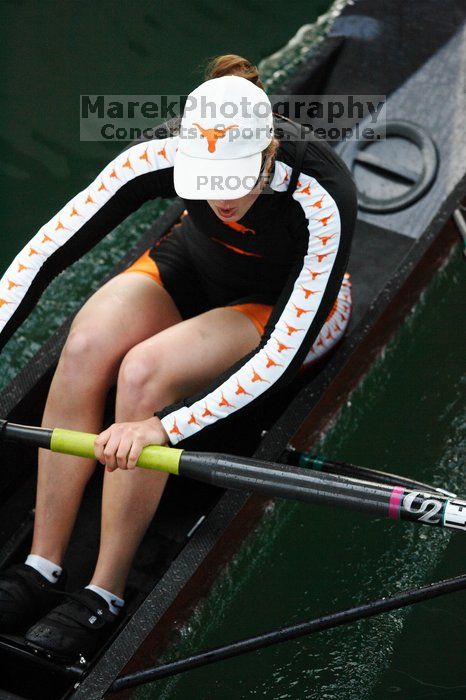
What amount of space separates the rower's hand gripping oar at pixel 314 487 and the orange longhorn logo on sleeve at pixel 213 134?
0.60 meters

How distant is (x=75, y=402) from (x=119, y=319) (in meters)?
0.21

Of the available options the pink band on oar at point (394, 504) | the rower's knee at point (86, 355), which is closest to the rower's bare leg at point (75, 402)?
the rower's knee at point (86, 355)

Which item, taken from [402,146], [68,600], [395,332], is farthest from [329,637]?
[402,146]

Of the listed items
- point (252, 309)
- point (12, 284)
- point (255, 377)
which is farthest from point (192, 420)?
point (12, 284)

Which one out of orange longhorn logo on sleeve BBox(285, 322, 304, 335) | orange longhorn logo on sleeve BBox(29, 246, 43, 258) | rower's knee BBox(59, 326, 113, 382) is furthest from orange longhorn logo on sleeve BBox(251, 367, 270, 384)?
orange longhorn logo on sleeve BBox(29, 246, 43, 258)

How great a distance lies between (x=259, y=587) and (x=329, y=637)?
219 millimetres

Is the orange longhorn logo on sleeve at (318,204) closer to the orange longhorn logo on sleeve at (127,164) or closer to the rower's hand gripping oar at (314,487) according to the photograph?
the orange longhorn logo on sleeve at (127,164)

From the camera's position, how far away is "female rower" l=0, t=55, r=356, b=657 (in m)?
2.36

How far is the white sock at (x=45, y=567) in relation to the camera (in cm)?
255

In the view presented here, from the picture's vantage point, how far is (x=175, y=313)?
277 cm

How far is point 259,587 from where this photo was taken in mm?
2994

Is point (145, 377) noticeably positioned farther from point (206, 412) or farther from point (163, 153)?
point (163, 153)

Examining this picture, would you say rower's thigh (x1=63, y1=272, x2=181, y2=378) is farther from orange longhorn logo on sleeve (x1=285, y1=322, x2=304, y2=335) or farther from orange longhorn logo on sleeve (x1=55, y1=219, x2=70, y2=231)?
orange longhorn logo on sleeve (x1=285, y1=322, x2=304, y2=335)

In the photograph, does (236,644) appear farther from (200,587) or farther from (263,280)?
(263,280)
